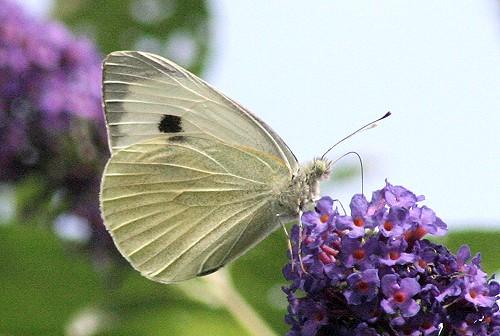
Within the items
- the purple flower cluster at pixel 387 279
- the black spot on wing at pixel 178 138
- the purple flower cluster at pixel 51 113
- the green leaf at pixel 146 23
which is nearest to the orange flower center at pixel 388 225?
the purple flower cluster at pixel 387 279

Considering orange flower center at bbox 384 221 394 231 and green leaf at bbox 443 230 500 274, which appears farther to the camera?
green leaf at bbox 443 230 500 274

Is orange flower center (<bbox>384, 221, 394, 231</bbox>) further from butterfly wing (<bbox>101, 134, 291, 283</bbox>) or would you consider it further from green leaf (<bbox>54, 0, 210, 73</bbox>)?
green leaf (<bbox>54, 0, 210, 73</bbox>)

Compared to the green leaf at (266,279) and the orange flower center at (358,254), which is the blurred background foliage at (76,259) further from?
the orange flower center at (358,254)

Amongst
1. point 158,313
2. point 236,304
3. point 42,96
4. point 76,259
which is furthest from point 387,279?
point 42,96

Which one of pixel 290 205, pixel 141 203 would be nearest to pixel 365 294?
pixel 290 205

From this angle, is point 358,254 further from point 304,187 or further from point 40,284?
point 40,284

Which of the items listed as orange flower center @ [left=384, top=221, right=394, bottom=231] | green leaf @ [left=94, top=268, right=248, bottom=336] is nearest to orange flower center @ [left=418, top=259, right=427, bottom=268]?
orange flower center @ [left=384, top=221, right=394, bottom=231]
